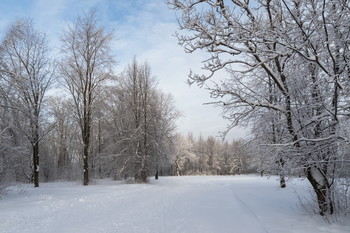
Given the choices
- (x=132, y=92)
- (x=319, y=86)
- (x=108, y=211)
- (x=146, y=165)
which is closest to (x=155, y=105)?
(x=132, y=92)

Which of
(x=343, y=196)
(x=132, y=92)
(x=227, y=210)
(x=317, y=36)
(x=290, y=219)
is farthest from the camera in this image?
(x=132, y=92)

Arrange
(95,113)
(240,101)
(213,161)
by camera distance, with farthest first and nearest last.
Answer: (213,161) → (95,113) → (240,101)

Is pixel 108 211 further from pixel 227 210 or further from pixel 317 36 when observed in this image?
pixel 317 36

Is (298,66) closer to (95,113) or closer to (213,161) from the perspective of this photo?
(95,113)

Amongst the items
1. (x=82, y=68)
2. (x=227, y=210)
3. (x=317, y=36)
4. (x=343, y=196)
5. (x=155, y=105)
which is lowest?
(x=227, y=210)

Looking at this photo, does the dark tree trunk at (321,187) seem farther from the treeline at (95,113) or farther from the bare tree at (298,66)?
the treeline at (95,113)

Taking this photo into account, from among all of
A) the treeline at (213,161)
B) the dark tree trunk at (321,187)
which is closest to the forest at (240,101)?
the dark tree trunk at (321,187)

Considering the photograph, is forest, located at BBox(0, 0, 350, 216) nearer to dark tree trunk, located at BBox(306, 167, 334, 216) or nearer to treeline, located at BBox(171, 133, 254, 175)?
dark tree trunk, located at BBox(306, 167, 334, 216)

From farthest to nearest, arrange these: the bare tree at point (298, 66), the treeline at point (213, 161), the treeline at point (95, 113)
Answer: the treeline at point (213, 161), the treeline at point (95, 113), the bare tree at point (298, 66)

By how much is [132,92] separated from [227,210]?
67.9 feet

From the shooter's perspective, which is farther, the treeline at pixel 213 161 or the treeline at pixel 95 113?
the treeline at pixel 213 161

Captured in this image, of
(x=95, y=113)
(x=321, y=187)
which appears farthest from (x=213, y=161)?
(x=321, y=187)

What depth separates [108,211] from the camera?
10.9m

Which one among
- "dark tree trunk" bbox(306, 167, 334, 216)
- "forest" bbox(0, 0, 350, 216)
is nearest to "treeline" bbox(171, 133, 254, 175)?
"forest" bbox(0, 0, 350, 216)
